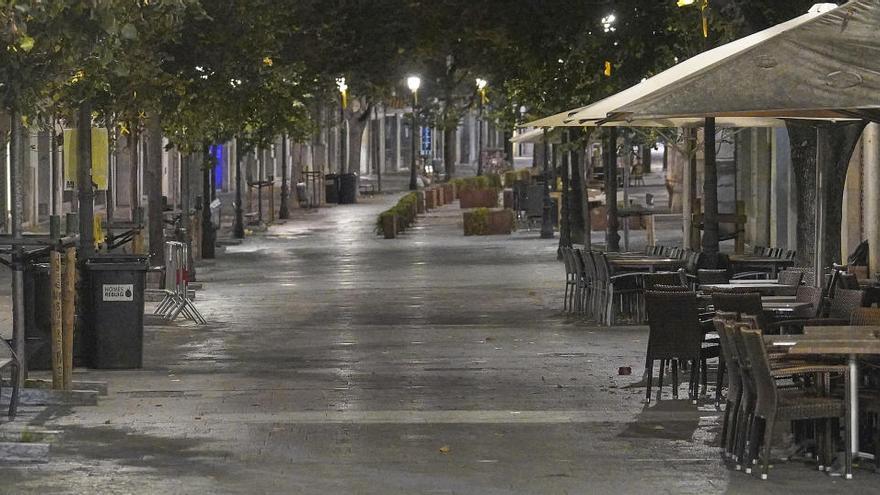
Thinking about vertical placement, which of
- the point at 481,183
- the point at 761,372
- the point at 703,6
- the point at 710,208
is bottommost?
the point at 761,372

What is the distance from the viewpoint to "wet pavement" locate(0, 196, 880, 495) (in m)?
9.88

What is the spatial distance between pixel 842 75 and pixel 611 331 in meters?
8.62

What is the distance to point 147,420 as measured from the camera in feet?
39.6

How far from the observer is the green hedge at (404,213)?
126ft

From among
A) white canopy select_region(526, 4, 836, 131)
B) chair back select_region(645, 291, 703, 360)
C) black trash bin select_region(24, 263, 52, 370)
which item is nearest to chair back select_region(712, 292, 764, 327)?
chair back select_region(645, 291, 703, 360)

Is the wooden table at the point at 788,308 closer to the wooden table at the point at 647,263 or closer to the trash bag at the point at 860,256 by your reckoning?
the wooden table at the point at 647,263

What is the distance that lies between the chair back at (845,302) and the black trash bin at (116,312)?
19.6 feet

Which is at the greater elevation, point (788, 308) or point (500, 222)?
point (788, 308)

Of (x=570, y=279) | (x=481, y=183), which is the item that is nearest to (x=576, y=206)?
(x=570, y=279)

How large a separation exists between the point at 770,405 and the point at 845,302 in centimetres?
286

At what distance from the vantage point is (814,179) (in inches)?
647

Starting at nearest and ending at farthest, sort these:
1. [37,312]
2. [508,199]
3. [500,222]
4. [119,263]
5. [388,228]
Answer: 1. [37,312]
2. [119,263]
3. [388,228]
4. [500,222]
5. [508,199]

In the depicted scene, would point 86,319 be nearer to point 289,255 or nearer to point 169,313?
point 169,313

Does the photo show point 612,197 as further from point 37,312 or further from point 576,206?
point 37,312
